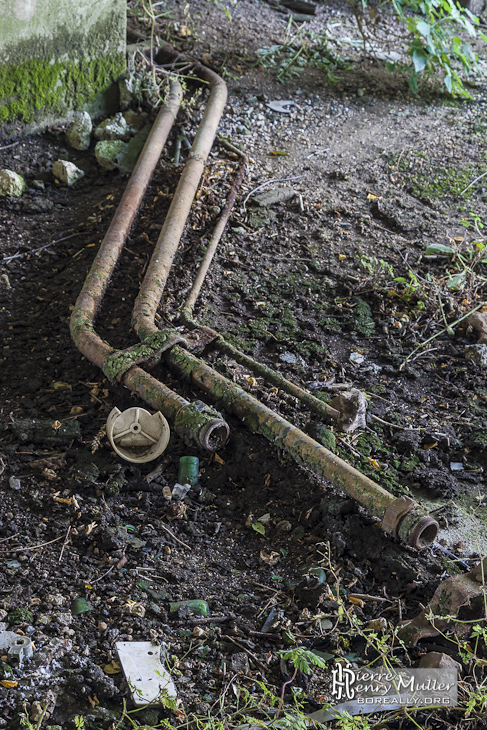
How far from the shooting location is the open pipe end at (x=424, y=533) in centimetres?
236

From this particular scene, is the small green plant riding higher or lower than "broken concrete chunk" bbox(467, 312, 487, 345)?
higher

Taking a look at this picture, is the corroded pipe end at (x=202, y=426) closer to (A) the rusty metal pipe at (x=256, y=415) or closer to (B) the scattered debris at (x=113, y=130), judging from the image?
(A) the rusty metal pipe at (x=256, y=415)

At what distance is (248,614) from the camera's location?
7.60ft

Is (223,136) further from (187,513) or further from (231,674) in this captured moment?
(231,674)

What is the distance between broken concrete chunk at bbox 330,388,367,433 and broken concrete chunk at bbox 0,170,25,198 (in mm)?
2708

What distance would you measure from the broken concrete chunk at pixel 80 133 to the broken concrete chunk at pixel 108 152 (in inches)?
4.8

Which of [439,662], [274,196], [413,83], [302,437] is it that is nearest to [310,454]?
[302,437]

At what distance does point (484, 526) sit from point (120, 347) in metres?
1.99

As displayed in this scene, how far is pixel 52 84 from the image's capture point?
470 centimetres

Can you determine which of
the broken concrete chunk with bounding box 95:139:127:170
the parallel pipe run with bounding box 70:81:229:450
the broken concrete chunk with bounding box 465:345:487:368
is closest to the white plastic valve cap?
the parallel pipe run with bounding box 70:81:229:450

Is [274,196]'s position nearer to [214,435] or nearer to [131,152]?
[131,152]

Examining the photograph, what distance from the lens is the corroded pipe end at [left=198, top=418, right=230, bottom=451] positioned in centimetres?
273

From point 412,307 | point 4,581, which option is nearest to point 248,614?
point 4,581

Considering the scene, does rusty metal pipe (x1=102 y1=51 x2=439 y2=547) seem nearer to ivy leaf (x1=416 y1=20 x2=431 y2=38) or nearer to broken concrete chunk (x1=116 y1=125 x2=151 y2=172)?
broken concrete chunk (x1=116 y1=125 x2=151 y2=172)
